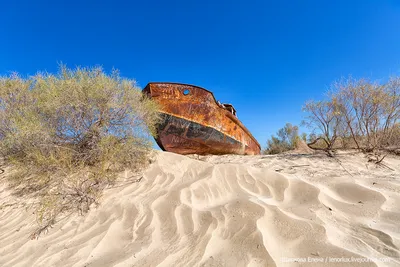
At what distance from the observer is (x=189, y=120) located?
5.63 meters

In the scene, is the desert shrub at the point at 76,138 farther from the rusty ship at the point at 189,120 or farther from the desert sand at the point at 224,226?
the rusty ship at the point at 189,120

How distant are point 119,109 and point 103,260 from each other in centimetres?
295

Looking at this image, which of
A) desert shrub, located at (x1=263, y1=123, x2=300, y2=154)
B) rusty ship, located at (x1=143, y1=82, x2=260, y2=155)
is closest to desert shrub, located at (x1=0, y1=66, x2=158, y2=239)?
rusty ship, located at (x1=143, y1=82, x2=260, y2=155)

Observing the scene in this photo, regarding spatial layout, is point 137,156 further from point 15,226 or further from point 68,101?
point 15,226

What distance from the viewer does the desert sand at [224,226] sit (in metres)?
1.25

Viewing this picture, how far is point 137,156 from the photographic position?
3.67m

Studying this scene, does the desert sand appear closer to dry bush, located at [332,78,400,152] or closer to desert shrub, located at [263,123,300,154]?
dry bush, located at [332,78,400,152]

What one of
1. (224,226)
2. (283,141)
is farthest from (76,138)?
(283,141)

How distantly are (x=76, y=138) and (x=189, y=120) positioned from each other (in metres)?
3.04

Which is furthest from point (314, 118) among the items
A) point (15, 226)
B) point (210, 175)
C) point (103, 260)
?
point (15, 226)

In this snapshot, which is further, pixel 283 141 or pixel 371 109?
pixel 283 141

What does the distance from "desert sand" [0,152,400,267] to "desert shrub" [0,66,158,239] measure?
1.16 feet

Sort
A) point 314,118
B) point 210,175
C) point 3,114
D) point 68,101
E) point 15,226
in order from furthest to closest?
point 314,118
point 3,114
point 68,101
point 210,175
point 15,226

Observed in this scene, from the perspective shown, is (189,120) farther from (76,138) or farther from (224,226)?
(224,226)
